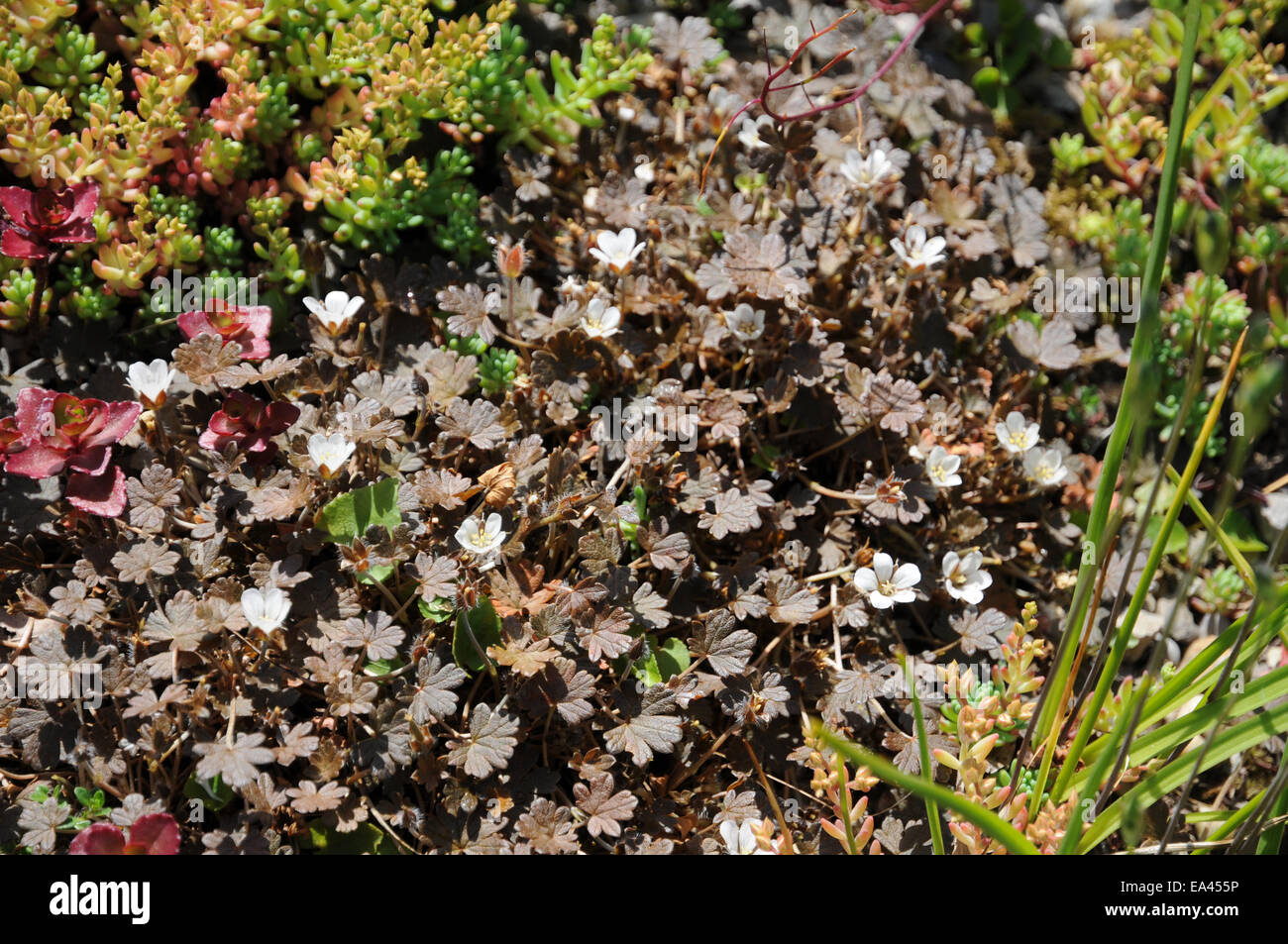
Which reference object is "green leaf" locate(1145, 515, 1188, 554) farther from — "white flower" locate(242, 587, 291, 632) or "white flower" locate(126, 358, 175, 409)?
"white flower" locate(126, 358, 175, 409)

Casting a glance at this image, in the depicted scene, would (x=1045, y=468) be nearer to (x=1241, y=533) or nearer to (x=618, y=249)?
(x=1241, y=533)

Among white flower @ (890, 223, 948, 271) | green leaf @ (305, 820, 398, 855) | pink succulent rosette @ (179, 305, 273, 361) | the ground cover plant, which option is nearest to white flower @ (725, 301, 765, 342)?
the ground cover plant

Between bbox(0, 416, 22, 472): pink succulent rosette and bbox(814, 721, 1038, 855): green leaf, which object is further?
bbox(0, 416, 22, 472): pink succulent rosette

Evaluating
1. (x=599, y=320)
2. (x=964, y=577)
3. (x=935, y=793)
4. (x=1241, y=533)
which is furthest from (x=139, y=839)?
(x=1241, y=533)

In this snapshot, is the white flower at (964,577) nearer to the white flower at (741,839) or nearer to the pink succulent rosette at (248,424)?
the white flower at (741,839)

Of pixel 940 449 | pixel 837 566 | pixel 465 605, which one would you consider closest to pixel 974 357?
pixel 940 449
